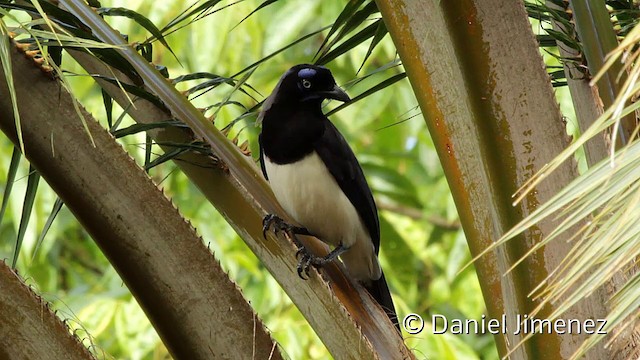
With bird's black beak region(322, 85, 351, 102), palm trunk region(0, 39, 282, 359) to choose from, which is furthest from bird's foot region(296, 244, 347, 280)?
bird's black beak region(322, 85, 351, 102)

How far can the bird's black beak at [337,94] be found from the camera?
2.99m

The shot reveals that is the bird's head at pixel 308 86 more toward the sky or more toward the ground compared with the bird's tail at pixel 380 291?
more toward the sky

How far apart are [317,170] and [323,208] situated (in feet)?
0.38

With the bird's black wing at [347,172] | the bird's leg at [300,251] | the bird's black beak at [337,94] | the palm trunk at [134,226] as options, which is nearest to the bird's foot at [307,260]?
the bird's leg at [300,251]

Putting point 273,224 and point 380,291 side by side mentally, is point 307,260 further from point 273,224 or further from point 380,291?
point 380,291

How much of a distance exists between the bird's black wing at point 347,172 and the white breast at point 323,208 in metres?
0.02

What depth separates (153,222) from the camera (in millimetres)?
1887

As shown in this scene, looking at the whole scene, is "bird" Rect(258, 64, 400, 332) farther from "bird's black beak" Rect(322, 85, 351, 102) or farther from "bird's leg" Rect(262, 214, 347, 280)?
"bird's leg" Rect(262, 214, 347, 280)

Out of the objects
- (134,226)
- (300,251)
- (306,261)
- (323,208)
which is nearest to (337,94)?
(323,208)

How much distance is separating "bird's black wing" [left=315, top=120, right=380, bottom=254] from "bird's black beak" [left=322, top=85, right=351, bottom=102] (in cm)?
10

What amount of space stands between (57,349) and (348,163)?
1.48 m

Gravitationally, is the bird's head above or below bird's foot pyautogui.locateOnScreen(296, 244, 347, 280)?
above

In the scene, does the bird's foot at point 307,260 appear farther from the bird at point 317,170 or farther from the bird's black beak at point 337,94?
the bird's black beak at point 337,94

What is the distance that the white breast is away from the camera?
2939 mm
